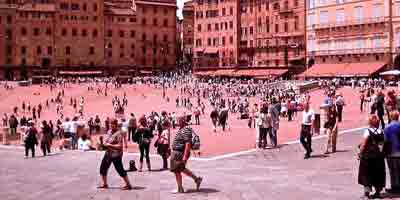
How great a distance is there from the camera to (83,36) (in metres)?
104

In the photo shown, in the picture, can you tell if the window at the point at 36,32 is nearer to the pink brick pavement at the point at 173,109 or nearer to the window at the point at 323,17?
the pink brick pavement at the point at 173,109

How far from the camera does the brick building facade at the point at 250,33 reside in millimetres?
81625

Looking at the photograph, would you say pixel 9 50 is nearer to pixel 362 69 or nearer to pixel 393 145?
pixel 362 69

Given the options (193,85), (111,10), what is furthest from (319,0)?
(111,10)

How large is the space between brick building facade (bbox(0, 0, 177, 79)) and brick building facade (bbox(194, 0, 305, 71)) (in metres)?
13.7

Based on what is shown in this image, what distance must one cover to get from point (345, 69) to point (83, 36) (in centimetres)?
5050

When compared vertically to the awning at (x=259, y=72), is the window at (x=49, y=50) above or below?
above

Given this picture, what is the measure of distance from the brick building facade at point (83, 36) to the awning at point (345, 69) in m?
42.2

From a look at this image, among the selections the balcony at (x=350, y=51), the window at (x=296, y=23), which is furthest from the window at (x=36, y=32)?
the balcony at (x=350, y=51)

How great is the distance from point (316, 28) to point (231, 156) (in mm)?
60937

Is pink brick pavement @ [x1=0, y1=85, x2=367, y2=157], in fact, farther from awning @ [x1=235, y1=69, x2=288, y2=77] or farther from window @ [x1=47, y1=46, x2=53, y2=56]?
window @ [x1=47, y1=46, x2=53, y2=56]

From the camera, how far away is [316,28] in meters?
76.4

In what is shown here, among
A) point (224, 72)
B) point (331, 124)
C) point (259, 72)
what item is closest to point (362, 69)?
point (259, 72)

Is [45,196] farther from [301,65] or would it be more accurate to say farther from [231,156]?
[301,65]
